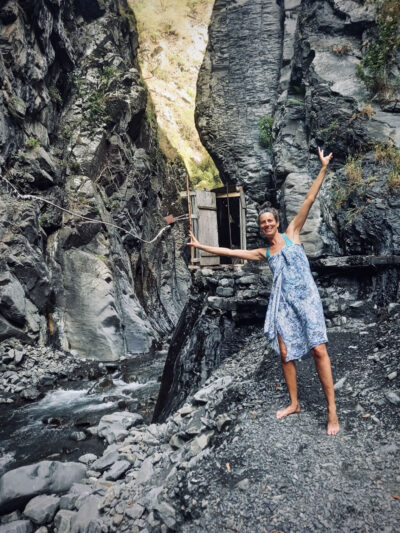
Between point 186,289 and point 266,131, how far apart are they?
10.3m

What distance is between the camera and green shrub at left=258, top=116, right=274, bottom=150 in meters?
12.1

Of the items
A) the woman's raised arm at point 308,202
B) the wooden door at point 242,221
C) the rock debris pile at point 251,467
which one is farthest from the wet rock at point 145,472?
the wooden door at point 242,221

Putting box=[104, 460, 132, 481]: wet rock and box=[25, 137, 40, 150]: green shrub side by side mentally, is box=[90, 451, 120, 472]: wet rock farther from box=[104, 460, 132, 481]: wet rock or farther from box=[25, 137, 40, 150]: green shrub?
box=[25, 137, 40, 150]: green shrub

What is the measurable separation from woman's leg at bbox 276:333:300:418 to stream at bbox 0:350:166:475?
309cm

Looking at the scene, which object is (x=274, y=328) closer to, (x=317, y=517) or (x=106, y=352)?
(x=317, y=517)

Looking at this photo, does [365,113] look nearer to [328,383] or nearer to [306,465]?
[328,383]

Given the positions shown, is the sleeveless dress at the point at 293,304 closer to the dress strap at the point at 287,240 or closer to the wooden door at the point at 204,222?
the dress strap at the point at 287,240

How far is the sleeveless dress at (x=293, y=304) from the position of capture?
296 centimetres

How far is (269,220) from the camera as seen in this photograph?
308cm

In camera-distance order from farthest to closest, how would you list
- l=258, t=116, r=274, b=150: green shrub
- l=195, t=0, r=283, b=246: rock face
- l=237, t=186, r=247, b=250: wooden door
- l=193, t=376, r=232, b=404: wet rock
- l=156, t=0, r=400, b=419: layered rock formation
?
1. l=195, t=0, r=283, b=246: rock face
2. l=258, t=116, r=274, b=150: green shrub
3. l=237, t=186, r=247, b=250: wooden door
4. l=156, t=0, r=400, b=419: layered rock formation
5. l=193, t=376, r=232, b=404: wet rock

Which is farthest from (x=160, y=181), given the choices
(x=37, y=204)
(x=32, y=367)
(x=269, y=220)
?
(x=269, y=220)

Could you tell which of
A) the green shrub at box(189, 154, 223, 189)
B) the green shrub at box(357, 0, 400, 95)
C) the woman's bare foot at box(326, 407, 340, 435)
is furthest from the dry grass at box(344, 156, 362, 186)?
the green shrub at box(189, 154, 223, 189)

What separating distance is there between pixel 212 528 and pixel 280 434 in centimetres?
96

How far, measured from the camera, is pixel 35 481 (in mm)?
3652
